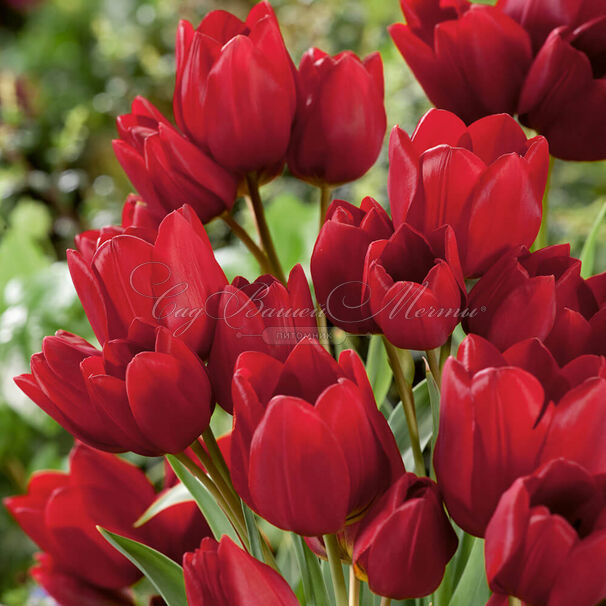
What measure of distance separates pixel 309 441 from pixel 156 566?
9 centimetres

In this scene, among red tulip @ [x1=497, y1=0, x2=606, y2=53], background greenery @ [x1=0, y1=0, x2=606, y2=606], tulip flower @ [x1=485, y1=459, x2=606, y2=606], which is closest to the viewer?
tulip flower @ [x1=485, y1=459, x2=606, y2=606]

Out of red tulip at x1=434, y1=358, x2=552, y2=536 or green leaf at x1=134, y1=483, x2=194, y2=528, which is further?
green leaf at x1=134, y1=483, x2=194, y2=528

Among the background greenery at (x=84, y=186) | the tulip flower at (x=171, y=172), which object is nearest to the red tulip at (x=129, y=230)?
the tulip flower at (x=171, y=172)

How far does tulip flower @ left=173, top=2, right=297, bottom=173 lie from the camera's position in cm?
22

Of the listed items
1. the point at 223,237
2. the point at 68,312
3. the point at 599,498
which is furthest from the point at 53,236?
the point at 599,498

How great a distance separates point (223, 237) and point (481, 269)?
0.69 metres

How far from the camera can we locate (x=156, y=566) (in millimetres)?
216

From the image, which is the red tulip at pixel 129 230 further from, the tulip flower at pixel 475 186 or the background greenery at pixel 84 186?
the background greenery at pixel 84 186

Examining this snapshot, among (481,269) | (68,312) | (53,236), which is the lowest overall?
(53,236)

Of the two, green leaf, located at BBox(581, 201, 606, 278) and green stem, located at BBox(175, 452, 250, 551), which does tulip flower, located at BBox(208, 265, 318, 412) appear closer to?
green stem, located at BBox(175, 452, 250, 551)

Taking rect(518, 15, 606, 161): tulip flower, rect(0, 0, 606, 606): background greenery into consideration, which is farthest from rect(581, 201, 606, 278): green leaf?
rect(0, 0, 606, 606): background greenery

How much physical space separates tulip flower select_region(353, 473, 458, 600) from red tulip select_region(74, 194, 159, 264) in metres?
0.09

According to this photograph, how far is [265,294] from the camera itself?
0.18 meters

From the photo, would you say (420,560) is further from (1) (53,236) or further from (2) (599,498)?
(1) (53,236)
